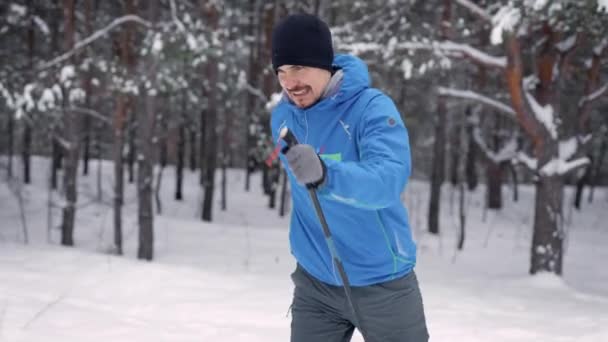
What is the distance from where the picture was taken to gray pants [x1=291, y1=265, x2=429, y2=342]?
229 cm

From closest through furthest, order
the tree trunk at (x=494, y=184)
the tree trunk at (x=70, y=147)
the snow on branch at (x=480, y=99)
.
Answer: the snow on branch at (x=480, y=99)
the tree trunk at (x=70, y=147)
the tree trunk at (x=494, y=184)

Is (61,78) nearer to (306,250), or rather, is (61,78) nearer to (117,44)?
(117,44)

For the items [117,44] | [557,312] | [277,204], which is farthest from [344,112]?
[277,204]

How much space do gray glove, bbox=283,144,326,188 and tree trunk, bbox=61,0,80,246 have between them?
424 inches

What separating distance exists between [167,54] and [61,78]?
1.76 metres

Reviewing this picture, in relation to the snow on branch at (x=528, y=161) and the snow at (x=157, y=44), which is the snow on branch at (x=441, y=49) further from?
the snow at (x=157, y=44)

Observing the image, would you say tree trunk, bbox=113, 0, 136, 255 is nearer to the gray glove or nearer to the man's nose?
the man's nose

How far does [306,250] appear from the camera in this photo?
2.47 metres

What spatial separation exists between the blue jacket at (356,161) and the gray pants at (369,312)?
5 cm

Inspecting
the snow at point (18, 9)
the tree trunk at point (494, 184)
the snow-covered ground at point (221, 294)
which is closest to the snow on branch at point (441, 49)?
the snow-covered ground at point (221, 294)

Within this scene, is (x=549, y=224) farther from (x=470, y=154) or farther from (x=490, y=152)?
(x=470, y=154)

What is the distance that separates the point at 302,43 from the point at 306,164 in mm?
587

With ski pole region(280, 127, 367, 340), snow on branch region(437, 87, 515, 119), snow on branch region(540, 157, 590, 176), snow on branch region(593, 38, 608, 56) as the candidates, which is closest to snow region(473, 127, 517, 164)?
snow on branch region(593, 38, 608, 56)

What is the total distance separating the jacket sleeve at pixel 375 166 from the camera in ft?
5.73
